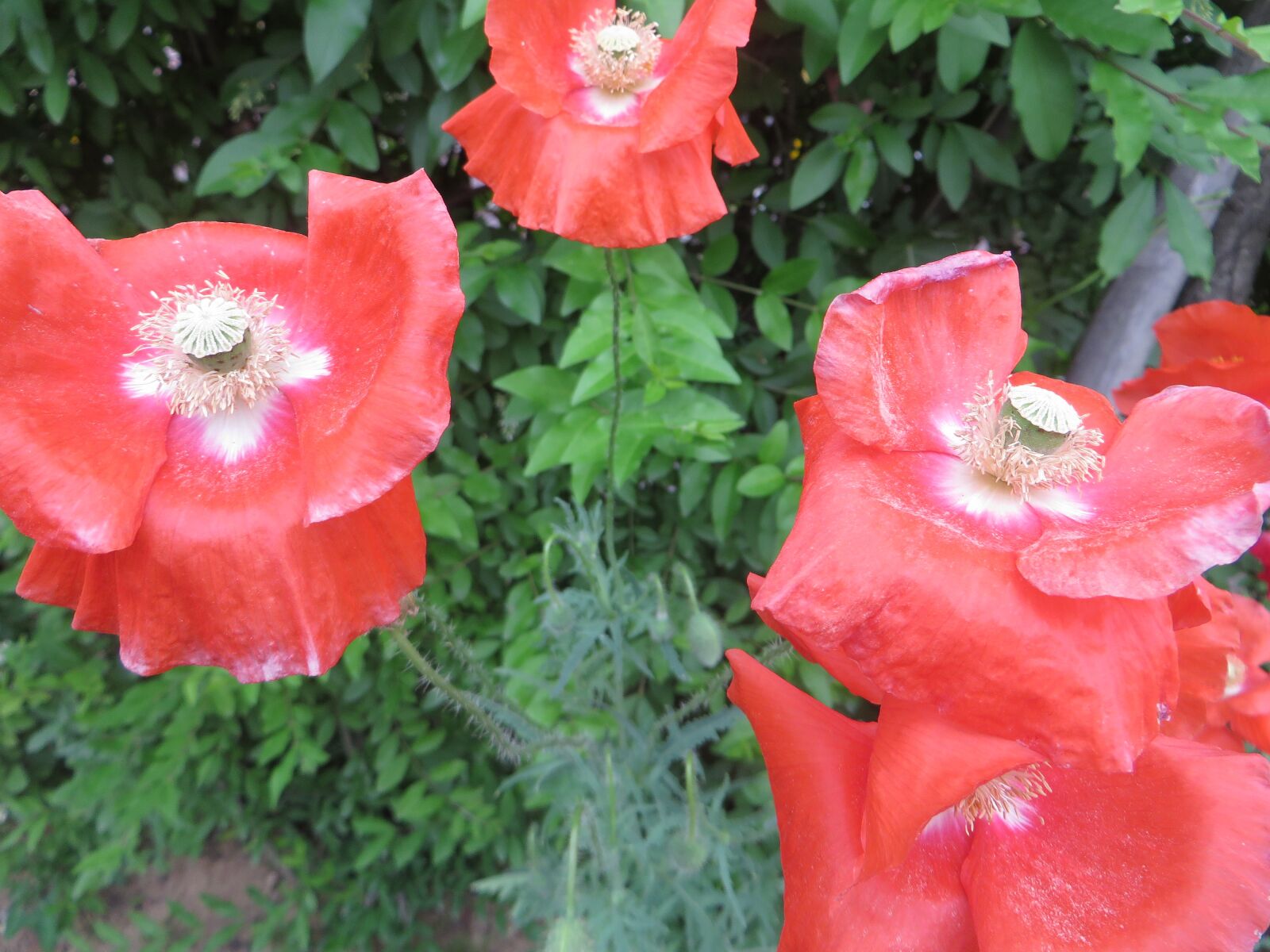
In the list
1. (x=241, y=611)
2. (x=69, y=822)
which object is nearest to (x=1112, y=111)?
(x=241, y=611)

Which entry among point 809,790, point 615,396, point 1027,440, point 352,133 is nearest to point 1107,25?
point 1027,440

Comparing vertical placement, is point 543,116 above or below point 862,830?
above

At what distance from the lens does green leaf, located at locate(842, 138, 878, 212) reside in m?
1.30

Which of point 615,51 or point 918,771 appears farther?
point 615,51

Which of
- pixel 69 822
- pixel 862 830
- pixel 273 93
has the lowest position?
pixel 69 822

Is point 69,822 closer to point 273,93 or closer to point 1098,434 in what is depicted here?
point 273,93

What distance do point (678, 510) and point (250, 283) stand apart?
1012mm

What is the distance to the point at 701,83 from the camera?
85 centimetres

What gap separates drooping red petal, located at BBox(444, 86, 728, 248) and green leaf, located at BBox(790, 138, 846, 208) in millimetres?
459

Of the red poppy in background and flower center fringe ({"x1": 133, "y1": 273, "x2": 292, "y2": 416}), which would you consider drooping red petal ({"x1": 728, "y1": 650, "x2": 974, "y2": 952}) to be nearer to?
the red poppy in background

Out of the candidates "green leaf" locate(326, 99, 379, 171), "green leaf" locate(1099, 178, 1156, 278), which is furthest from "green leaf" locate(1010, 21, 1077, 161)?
"green leaf" locate(326, 99, 379, 171)

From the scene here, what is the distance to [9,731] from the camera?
194cm

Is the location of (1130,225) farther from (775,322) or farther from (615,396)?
(615,396)

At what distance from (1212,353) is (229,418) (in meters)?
1.23
